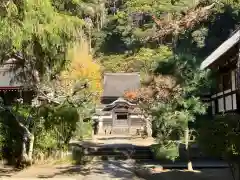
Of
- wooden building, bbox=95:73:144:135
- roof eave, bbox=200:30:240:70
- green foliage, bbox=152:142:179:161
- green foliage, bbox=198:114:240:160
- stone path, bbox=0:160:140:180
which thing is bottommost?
stone path, bbox=0:160:140:180

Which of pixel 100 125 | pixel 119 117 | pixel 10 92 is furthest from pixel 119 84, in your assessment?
pixel 10 92

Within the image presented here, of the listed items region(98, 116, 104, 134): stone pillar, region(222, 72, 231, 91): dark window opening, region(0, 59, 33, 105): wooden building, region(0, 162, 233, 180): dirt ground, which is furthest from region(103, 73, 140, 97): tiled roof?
region(0, 162, 233, 180): dirt ground

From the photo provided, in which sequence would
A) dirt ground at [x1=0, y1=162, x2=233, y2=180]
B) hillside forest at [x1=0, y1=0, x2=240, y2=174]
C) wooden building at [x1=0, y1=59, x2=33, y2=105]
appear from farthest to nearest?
wooden building at [x1=0, y1=59, x2=33, y2=105] < dirt ground at [x1=0, y1=162, x2=233, y2=180] < hillside forest at [x1=0, y1=0, x2=240, y2=174]

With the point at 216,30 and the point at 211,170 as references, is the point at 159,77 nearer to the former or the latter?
the point at 211,170

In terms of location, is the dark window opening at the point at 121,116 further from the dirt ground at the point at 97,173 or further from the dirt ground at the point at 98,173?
the dirt ground at the point at 98,173

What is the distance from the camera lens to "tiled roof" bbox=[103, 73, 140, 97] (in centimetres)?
3597

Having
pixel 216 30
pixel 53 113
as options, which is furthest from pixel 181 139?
pixel 216 30

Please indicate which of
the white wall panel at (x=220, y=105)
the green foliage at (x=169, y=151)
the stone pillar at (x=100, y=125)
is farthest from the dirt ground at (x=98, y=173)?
the stone pillar at (x=100, y=125)

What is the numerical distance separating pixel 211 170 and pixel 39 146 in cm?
646

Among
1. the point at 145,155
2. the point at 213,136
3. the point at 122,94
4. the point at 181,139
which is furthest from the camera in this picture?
the point at 122,94

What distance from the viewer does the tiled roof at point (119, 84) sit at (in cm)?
3597

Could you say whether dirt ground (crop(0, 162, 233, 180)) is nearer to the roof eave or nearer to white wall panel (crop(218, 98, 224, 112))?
the roof eave

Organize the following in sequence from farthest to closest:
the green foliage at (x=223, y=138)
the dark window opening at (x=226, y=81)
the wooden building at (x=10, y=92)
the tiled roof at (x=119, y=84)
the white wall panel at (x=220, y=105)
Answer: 1. the tiled roof at (x=119, y=84)
2. the wooden building at (x=10, y=92)
3. the white wall panel at (x=220, y=105)
4. the dark window opening at (x=226, y=81)
5. the green foliage at (x=223, y=138)

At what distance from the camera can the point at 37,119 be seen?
1502cm
